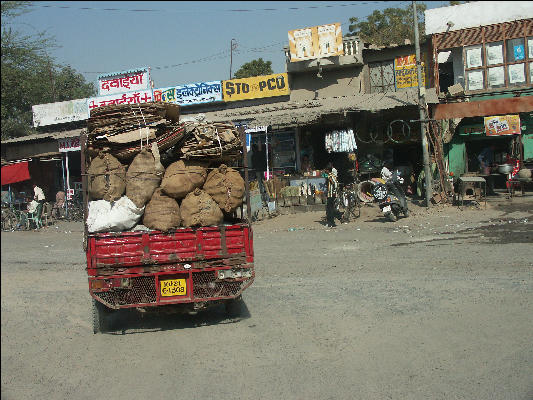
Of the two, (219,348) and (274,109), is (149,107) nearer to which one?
(219,348)

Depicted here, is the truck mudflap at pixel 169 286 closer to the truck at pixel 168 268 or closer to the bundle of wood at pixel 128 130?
the truck at pixel 168 268

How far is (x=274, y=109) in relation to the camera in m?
23.9

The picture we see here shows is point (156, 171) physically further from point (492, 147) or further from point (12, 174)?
point (492, 147)

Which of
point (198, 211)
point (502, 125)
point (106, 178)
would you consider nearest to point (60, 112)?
point (502, 125)

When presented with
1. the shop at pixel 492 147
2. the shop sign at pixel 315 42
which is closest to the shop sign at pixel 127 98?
the shop sign at pixel 315 42

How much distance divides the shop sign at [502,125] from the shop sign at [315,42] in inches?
257

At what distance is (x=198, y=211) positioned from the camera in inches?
280

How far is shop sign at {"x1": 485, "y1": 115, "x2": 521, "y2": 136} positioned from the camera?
22267mm

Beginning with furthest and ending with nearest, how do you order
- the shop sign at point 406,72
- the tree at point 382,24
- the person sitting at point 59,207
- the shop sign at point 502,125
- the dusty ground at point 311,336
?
1. the tree at point 382,24
2. the person sitting at point 59,207
3. the shop sign at point 406,72
4. the shop sign at point 502,125
5. the dusty ground at point 311,336

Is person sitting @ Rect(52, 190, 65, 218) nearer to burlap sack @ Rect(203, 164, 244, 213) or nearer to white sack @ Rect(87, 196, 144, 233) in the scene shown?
white sack @ Rect(87, 196, 144, 233)

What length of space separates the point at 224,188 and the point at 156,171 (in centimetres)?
87

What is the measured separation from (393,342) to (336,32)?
1944 cm

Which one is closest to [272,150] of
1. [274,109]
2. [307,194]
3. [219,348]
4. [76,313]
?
[274,109]

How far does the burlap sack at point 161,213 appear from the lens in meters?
6.97
